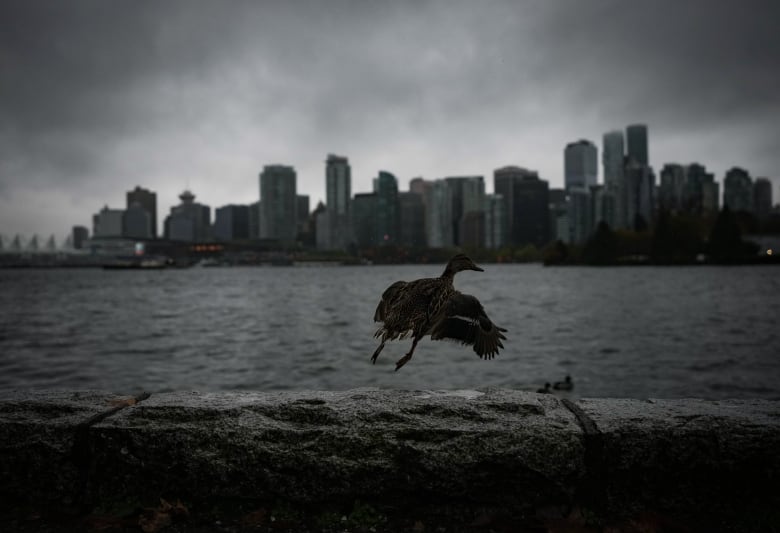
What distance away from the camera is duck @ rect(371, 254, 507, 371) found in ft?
12.5

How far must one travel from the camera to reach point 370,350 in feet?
89.7

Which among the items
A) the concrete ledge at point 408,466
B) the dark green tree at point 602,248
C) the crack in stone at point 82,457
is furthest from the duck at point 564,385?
the dark green tree at point 602,248

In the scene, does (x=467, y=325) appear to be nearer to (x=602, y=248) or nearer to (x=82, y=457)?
(x=82, y=457)

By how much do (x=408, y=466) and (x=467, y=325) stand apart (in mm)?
1218

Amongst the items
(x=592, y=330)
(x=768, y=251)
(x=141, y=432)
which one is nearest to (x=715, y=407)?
(x=141, y=432)

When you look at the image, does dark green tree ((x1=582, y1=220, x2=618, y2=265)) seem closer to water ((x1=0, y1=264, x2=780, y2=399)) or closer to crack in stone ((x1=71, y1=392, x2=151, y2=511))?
water ((x1=0, y1=264, x2=780, y2=399))

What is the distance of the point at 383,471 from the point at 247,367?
1990 centimetres

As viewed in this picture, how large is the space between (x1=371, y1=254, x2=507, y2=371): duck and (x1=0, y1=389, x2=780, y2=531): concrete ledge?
800mm

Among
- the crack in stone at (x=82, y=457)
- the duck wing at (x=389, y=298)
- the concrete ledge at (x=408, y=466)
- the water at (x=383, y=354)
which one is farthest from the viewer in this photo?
the water at (x=383, y=354)

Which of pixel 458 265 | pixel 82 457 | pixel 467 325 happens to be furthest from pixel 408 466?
pixel 82 457

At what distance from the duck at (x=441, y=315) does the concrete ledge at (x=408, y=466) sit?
0.80 meters

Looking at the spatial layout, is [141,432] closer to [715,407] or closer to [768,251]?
[715,407]

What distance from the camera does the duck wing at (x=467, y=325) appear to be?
3.86 metres

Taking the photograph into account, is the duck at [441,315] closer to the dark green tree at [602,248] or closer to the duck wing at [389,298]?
the duck wing at [389,298]
